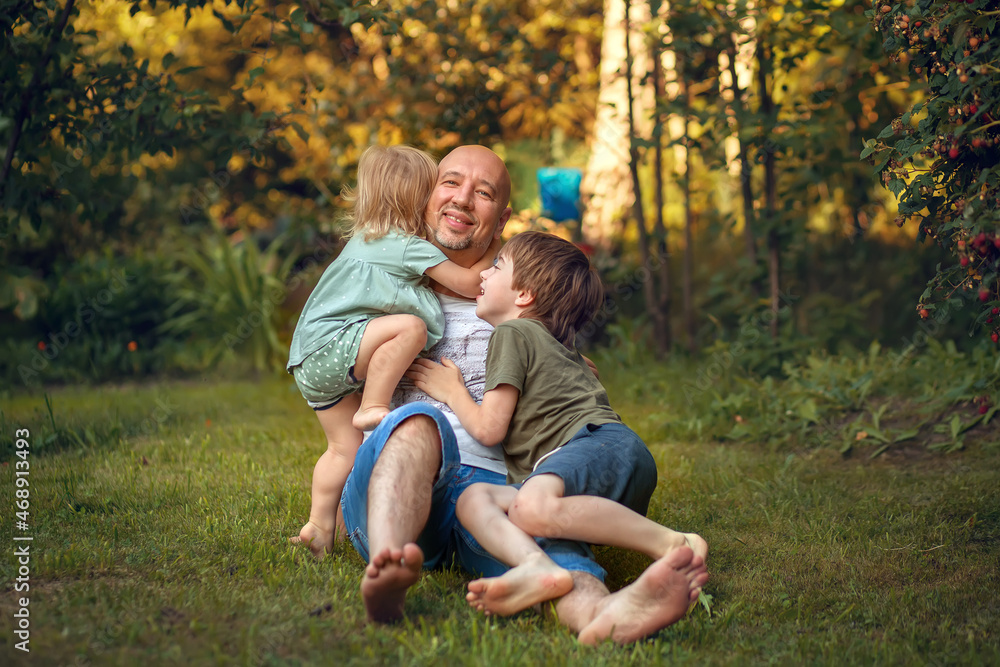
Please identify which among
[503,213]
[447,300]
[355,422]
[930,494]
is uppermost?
[503,213]

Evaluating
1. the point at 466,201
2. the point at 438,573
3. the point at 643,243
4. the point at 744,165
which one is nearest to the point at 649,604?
the point at 438,573

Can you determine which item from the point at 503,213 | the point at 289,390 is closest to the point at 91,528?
the point at 503,213

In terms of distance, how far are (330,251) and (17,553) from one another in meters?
4.36

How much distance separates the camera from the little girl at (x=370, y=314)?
8.37ft

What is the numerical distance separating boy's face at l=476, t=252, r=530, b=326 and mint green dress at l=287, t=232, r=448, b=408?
0.16 metres

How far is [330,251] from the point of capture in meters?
6.68

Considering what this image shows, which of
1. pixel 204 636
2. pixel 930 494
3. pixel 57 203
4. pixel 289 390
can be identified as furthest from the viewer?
pixel 289 390

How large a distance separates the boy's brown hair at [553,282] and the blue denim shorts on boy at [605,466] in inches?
14.5

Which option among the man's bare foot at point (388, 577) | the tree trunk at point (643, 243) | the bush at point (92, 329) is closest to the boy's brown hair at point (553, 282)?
the man's bare foot at point (388, 577)

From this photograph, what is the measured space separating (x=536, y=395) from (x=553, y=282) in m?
0.34

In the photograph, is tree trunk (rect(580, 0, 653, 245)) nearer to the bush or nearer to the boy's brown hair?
the bush

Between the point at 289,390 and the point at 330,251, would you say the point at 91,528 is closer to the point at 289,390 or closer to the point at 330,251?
the point at 289,390

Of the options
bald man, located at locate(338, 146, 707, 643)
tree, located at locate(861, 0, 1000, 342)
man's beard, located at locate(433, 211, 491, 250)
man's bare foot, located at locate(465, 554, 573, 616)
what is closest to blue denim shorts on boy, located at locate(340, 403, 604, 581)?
bald man, located at locate(338, 146, 707, 643)

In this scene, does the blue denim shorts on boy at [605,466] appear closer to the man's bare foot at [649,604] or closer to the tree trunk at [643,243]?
the man's bare foot at [649,604]
